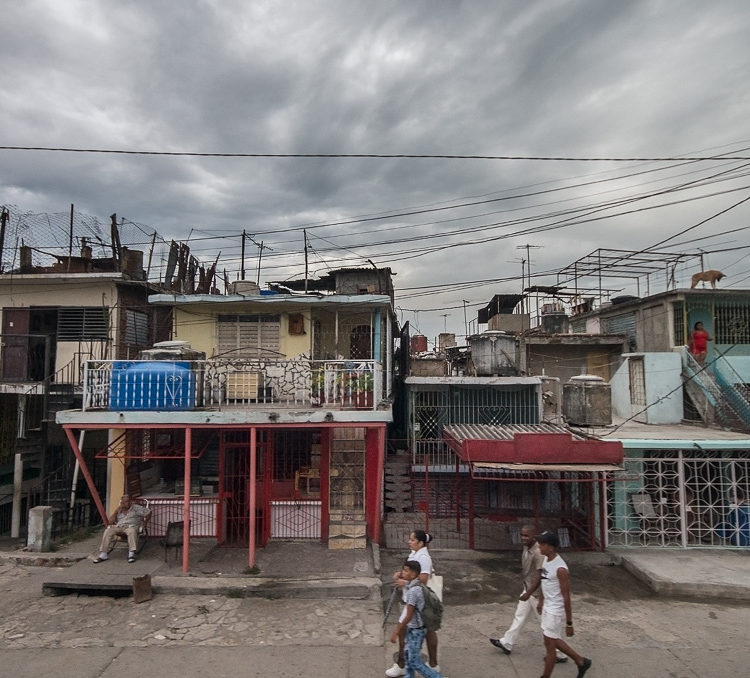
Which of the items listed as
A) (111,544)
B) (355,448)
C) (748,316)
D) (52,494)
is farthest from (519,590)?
(748,316)

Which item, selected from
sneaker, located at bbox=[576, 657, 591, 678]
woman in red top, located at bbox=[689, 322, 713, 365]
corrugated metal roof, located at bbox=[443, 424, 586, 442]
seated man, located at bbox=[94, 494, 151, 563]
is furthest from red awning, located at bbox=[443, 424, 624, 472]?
woman in red top, located at bbox=[689, 322, 713, 365]

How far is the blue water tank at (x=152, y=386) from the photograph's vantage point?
8.52 metres

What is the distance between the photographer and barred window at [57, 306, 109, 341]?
13.4 meters

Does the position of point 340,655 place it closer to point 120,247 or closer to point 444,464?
point 444,464

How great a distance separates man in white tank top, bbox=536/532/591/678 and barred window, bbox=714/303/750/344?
13051mm

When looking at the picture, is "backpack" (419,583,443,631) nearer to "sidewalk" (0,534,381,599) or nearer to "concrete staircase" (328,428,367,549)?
"sidewalk" (0,534,381,599)

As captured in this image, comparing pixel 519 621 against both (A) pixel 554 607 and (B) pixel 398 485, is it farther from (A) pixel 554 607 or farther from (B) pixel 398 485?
(B) pixel 398 485

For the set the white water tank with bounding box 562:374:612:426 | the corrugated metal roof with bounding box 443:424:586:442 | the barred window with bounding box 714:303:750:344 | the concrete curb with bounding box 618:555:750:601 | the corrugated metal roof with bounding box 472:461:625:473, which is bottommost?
the concrete curb with bounding box 618:555:750:601

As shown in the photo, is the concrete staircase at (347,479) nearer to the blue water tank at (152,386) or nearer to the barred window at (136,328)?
the blue water tank at (152,386)

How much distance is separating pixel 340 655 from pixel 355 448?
4.88 meters

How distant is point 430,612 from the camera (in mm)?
4914

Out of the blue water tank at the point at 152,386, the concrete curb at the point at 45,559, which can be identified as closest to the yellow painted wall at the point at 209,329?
the blue water tank at the point at 152,386

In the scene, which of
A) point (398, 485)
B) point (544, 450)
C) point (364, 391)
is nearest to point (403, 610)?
point (364, 391)

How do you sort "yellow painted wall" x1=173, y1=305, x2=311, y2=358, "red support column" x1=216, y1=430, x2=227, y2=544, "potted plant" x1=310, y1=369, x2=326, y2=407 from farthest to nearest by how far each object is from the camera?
"yellow painted wall" x1=173, y1=305, x2=311, y2=358
"red support column" x1=216, y1=430, x2=227, y2=544
"potted plant" x1=310, y1=369, x2=326, y2=407
